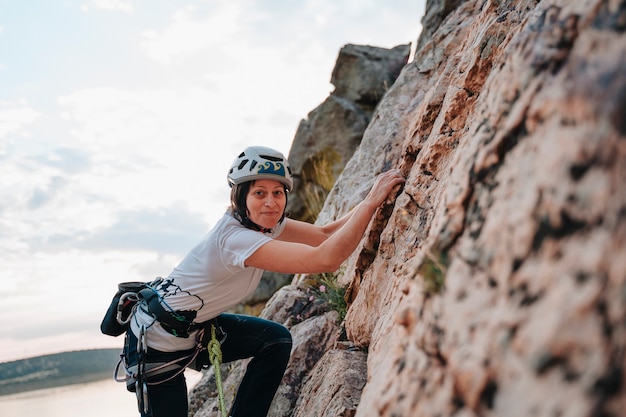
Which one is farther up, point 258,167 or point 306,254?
point 258,167

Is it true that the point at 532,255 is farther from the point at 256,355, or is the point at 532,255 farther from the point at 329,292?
the point at 329,292

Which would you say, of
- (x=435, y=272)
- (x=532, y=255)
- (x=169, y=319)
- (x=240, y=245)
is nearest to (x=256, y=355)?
(x=169, y=319)

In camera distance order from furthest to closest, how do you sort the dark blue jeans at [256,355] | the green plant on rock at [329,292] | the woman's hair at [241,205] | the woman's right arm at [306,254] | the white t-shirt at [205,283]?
the green plant on rock at [329,292], the dark blue jeans at [256,355], the woman's hair at [241,205], the white t-shirt at [205,283], the woman's right arm at [306,254]

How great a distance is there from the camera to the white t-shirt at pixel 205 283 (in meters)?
4.03

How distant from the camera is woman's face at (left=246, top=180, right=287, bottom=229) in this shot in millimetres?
4301

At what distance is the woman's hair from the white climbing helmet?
0.06 metres

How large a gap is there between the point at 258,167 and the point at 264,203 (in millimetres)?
320

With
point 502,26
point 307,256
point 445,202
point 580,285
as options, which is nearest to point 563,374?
point 580,285

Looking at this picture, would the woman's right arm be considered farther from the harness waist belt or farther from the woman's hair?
the harness waist belt

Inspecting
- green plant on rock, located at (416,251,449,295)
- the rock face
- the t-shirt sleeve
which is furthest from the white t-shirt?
the rock face

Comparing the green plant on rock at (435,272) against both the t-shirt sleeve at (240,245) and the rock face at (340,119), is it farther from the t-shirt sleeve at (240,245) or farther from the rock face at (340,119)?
the rock face at (340,119)

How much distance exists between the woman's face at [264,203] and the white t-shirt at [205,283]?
0.71 ft

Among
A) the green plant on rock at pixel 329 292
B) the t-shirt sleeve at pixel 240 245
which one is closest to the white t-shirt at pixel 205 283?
the t-shirt sleeve at pixel 240 245

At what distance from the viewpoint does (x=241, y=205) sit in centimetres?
431
